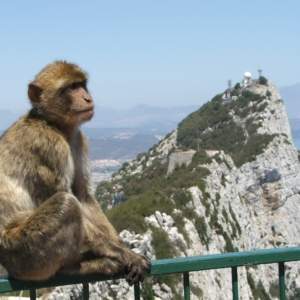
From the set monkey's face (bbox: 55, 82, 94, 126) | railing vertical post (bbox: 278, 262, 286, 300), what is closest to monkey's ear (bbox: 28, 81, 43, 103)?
monkey's face (bbox: 55, 82, 94, 126)

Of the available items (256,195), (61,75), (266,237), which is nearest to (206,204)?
(266,237)

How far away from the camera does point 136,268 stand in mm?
4395

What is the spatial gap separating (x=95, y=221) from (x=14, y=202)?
2.15ft

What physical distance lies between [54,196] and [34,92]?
118 centimetres

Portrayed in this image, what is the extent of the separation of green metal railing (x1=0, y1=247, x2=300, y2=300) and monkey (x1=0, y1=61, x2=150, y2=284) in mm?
255

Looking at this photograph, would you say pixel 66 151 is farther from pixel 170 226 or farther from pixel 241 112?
pixel 241 112

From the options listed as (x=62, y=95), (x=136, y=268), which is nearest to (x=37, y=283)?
(x=136, y=268)

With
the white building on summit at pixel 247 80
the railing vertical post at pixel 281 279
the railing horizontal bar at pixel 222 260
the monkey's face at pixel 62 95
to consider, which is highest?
the white building on summit at pixel 247 80

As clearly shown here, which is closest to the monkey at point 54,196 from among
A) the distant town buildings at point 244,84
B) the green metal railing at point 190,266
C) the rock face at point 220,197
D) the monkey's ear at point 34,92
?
the monkey's ear at point 34,92

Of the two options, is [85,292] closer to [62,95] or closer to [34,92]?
[62,95]

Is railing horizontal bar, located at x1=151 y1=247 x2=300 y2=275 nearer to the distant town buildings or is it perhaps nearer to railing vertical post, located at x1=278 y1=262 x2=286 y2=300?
railing vertical post, located at x1=278 y1=262 x2=286 y2=300

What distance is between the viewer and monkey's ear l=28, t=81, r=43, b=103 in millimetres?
5430

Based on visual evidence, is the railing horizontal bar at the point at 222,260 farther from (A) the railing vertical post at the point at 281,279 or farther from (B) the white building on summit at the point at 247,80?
(B) the white building on summit at the point at 247,80

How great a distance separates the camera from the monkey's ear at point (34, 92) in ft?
17.8
